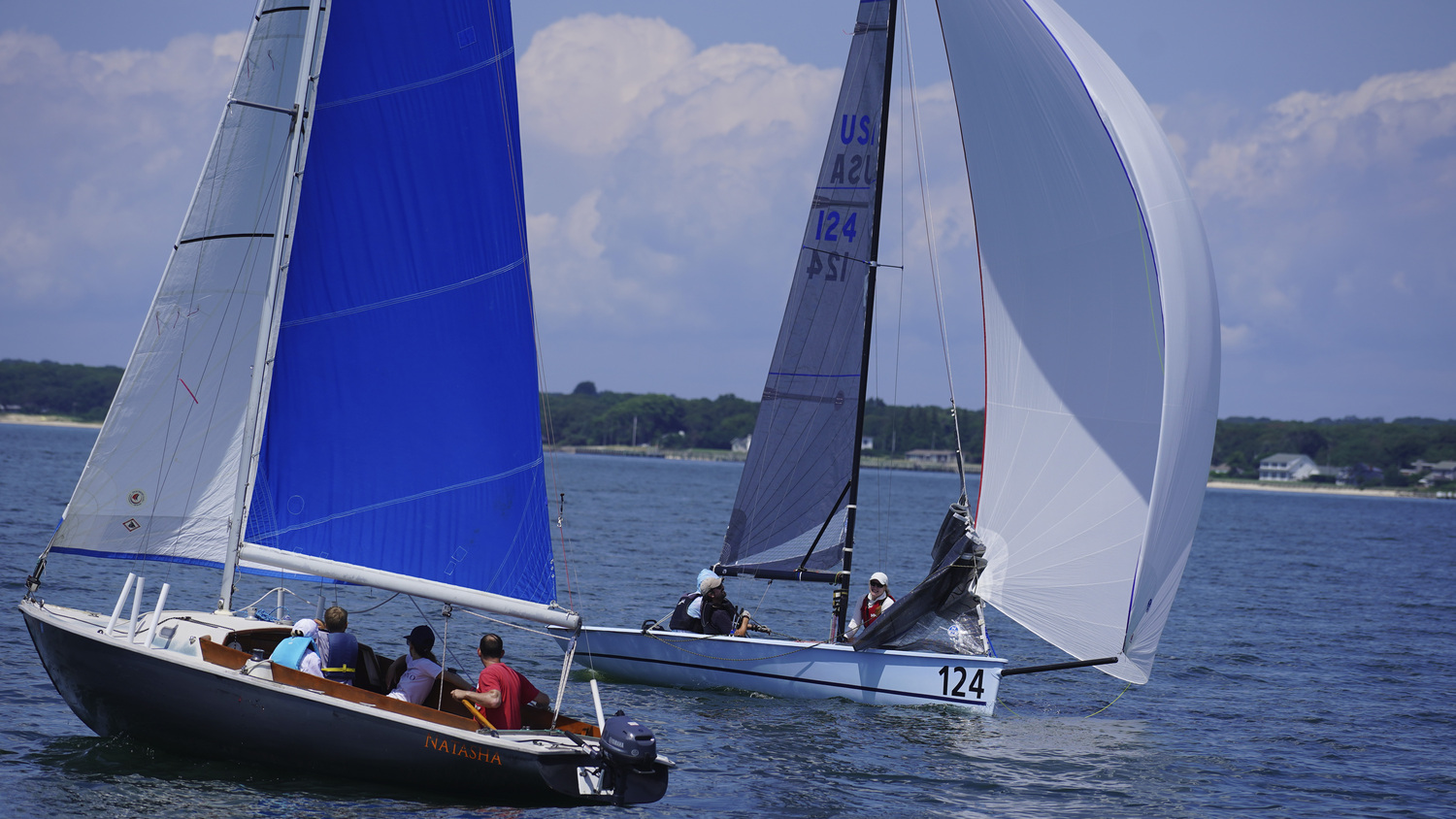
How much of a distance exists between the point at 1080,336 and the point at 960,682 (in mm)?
4264

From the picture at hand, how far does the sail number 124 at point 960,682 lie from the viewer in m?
14.3

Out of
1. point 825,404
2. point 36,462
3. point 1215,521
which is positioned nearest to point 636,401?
point 1215,521

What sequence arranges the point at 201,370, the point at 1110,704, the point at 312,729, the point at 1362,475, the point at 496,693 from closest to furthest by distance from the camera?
the point at 312,729 < the point at 496,693 < the point at 201,370 < the point at 1110,704 < the point at 1362,475

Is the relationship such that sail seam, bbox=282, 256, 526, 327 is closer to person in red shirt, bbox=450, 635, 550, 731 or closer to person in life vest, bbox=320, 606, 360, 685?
person in life vest, bbox=320, 606, 360, 685

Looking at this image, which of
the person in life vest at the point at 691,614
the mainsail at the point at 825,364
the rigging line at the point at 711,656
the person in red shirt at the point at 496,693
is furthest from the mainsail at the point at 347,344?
the mainsail at the point at 825,364

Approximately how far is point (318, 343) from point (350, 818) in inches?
152

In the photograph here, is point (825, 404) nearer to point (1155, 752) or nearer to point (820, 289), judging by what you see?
point (820, 289)

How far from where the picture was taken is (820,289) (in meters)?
16.3

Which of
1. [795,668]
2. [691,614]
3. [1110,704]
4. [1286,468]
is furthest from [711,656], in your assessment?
[1286,468]

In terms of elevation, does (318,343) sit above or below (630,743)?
above

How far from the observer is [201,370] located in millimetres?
10547

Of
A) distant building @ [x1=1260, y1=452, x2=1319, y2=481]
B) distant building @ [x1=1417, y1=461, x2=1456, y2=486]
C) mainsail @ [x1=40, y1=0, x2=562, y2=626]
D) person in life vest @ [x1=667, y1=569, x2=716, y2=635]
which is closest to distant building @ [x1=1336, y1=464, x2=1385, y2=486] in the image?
distant building @ [x1=1260, y1=452, x2=1319, y2=481]

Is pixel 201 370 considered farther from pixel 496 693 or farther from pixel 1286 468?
pixel 1286 468

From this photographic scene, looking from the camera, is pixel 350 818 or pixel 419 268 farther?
pixel 419 268
